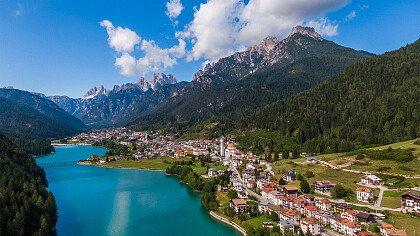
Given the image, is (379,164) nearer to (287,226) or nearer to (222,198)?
(287,226)

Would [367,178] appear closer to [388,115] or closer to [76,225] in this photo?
[388,115]

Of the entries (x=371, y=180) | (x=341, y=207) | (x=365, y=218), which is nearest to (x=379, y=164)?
(x=371, y=180)

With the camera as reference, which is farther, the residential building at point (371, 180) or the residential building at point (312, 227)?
the residential building at point (371, 180)

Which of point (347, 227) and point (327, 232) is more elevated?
point (347, 227)

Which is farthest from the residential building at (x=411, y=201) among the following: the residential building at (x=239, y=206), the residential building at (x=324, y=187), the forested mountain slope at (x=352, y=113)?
the forested mountain slope at (x=352, y=113)

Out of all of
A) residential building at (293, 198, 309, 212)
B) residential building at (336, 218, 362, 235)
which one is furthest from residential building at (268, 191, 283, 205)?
residential building at (336, 218, 362, 235)

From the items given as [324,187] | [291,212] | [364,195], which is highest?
[324,187]

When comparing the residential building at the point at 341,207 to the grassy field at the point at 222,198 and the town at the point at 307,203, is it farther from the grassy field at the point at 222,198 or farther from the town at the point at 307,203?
the grassy field at the point at 222,198
